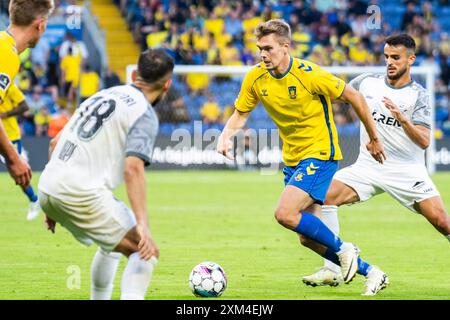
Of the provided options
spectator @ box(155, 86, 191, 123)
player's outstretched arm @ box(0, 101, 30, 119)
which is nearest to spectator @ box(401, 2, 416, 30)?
spectator @ box(155, 86, 191, 123)

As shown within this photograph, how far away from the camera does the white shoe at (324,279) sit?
947cm

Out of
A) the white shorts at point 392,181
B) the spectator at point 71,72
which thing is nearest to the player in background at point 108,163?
the white shorts at point 392,181

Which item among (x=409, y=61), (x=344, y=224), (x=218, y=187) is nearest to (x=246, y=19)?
(x=218, y=187)

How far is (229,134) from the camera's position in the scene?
30.6 feet

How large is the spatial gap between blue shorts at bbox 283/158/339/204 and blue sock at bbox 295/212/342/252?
311mm

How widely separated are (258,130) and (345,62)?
163 inches

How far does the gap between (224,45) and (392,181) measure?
19.1 m

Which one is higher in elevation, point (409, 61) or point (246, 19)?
point (409, 61)

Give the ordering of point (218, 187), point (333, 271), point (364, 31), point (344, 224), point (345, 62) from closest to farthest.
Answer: point (333, 271) < point (344, 224) < point (218, 187) < point (345, 62) < point (364, 31)

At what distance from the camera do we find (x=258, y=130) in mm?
24969

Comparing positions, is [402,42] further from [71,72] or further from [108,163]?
[71,72]

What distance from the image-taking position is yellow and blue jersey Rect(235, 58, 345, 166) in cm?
907

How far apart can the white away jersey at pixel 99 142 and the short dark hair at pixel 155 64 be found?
147 millimetres
